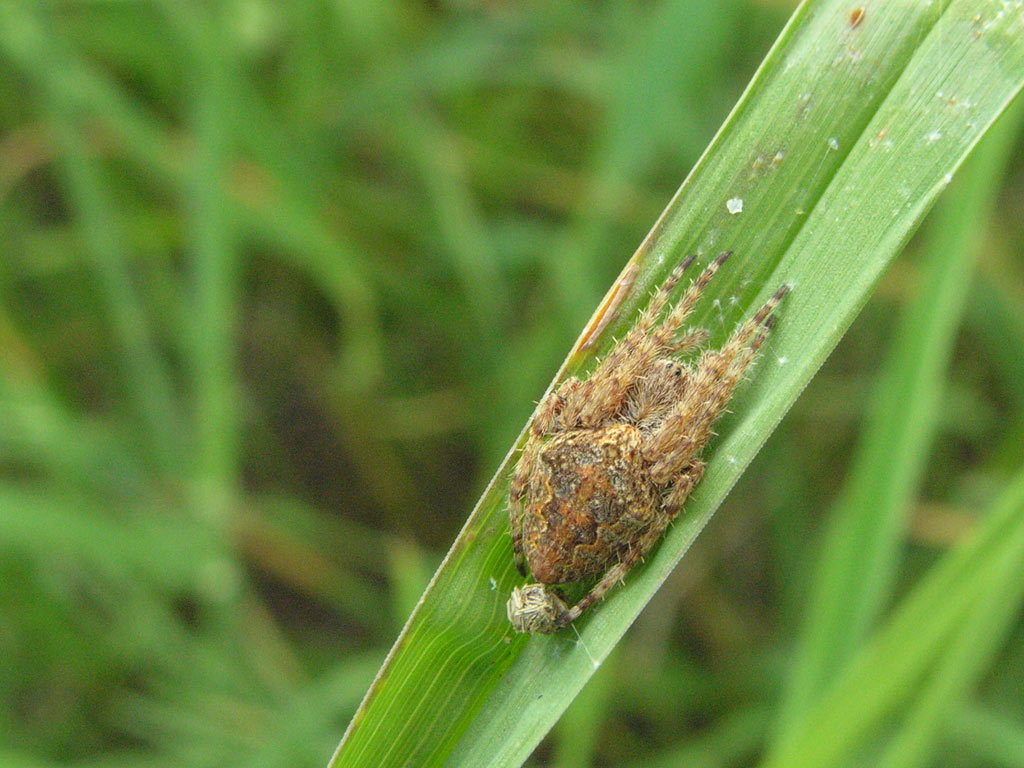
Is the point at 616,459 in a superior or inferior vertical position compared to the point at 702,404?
inferior

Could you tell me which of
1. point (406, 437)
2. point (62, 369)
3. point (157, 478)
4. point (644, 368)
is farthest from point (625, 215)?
point (62, 369)

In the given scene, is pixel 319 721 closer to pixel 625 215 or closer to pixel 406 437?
pixel 406 437

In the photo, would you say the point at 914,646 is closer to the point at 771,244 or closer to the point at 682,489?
the point at 682,489

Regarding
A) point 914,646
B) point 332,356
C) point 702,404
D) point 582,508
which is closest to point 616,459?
point 582,508

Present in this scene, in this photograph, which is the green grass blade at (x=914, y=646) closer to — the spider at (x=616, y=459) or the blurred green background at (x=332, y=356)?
the spider at (x=616, y=459)

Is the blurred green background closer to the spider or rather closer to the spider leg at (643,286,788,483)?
the spider

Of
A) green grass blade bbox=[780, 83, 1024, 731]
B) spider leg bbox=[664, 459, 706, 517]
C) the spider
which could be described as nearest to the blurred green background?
green grass blade bbox=[780, 83, 1024, 731]
